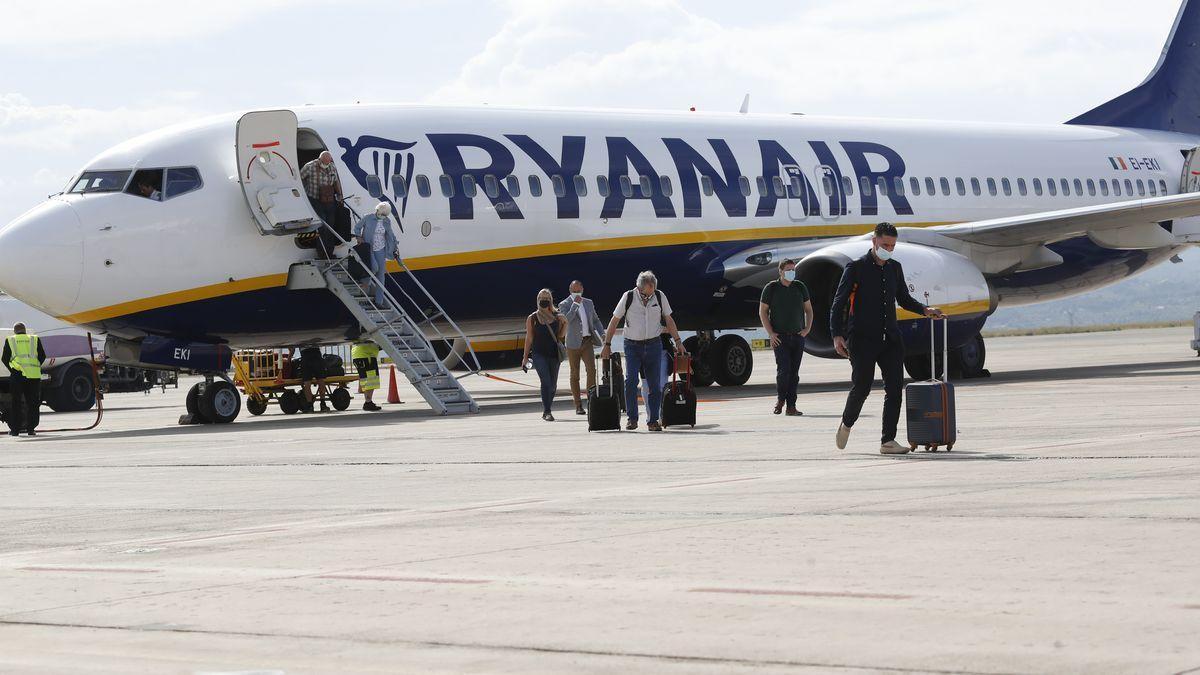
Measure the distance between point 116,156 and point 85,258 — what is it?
1728 mm

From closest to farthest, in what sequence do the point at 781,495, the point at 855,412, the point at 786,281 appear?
the point at 781,495 < the point at 855,412 < the point at 786,281

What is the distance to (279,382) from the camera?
79.0 ft

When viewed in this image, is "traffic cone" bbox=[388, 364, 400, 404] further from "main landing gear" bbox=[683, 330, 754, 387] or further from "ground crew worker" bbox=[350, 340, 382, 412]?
"main landing gear" bbox=[683, 330, 754, 387]

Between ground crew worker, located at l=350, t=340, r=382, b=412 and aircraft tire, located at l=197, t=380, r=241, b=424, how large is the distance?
8.76 feet

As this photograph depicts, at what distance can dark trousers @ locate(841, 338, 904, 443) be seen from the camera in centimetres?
1248

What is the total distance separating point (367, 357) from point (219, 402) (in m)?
3.48

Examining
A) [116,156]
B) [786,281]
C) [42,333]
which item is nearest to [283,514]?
[786,281]

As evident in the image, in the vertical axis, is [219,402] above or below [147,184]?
below

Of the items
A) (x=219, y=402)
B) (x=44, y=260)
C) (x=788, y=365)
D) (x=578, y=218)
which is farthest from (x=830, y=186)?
(x=44, y=260)

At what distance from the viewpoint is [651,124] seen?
24203mm

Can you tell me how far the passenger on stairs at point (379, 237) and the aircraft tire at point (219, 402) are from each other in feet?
7.68

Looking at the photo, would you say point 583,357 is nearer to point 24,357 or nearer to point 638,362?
point 638,362

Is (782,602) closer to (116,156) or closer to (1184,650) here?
(1184,650)

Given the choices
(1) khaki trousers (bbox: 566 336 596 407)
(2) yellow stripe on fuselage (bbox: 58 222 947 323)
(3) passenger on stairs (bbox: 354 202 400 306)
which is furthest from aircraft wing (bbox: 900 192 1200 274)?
(3) passenger on stairs (bbox: 354 202 400 306)
